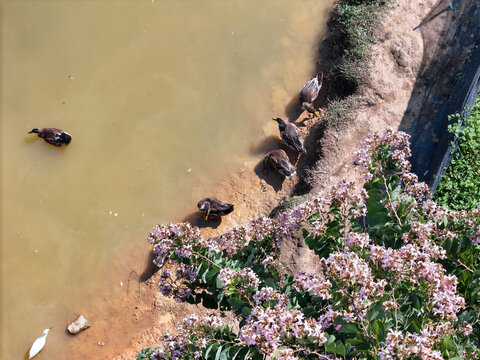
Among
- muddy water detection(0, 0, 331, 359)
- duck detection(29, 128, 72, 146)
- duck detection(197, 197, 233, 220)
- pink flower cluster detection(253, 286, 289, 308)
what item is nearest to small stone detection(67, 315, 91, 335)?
muddy water detection(0, 0, 331, 359)

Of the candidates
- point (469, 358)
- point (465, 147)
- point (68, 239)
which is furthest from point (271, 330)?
point (465, 147)

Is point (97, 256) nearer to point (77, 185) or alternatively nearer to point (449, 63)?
point (77, 185)

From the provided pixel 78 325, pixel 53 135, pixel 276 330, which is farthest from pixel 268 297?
pixel 53 135

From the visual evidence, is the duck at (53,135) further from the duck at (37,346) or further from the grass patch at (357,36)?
the grass patch at (357,36)

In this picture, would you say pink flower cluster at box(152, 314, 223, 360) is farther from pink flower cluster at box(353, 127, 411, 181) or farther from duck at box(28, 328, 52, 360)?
duck at box(28, 328, 52, 360)

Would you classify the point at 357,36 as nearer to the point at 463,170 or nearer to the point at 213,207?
the point at 463,170

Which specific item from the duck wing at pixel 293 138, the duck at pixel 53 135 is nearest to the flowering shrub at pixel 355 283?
the duck wing at pixel 293 138
